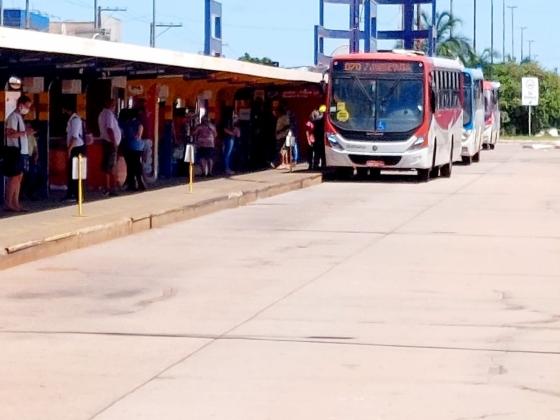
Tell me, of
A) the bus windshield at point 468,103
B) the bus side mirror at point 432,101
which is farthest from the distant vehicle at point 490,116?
the bus side mirror at point 432,101

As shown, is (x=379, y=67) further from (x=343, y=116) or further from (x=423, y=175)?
(x=423, y=175)

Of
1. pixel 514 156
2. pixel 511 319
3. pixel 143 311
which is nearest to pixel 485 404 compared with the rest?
pixel 511 319

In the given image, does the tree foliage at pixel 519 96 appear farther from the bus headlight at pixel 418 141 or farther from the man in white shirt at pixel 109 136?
the man in white shirt at pixel 109 136

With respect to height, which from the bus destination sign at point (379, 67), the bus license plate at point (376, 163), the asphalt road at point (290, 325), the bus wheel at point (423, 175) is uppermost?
the bus destination sign at point (379, 67)

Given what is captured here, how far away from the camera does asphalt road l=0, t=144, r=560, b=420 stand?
28.2 ft

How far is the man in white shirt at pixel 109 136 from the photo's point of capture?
24.1 m

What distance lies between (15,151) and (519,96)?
84777 millimetres

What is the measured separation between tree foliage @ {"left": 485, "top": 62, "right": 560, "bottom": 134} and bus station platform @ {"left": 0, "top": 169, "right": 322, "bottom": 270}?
73385mm

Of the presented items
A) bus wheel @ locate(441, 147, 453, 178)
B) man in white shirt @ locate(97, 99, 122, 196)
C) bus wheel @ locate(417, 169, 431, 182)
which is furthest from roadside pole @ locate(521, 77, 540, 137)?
man in white shirt @ locate(97, 99, 122, 196)

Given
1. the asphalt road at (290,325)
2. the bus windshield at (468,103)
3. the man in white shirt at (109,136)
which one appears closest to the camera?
the asphalt road at (290,325)

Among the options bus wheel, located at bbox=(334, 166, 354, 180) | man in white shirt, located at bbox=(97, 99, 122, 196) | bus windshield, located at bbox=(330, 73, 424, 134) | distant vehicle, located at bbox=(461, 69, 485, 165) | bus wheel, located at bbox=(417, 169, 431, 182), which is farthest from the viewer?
distant vehicle, located at bbox=(461, 69, 485, 165)

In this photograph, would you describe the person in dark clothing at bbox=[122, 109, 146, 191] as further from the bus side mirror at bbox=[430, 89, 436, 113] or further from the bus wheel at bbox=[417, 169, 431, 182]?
the bus wheel at bbox=[417, 169, 431, 182]

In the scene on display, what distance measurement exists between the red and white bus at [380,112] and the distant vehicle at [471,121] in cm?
1275

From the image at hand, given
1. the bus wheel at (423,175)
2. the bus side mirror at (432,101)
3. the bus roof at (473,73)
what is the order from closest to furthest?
the bus side mirror at (432,101)
the bus wheel at (423,175)
the bus roof at (473,73)
